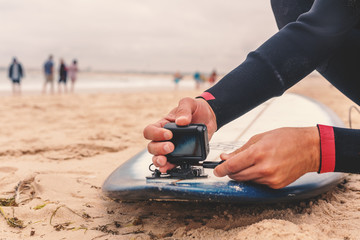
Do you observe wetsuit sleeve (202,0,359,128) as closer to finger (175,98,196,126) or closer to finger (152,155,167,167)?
finger (175,98,196,126)

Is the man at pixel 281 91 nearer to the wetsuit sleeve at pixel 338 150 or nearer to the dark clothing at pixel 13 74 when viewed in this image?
the wetsuit sleeve at pixel 338 150

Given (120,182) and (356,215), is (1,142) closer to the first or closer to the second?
(120,182)

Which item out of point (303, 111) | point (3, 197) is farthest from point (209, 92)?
point (303, 111)

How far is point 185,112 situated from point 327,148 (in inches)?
16.6

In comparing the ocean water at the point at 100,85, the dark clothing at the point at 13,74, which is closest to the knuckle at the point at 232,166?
the dark clothing at the point at 13,74

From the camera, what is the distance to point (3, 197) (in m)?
1.41

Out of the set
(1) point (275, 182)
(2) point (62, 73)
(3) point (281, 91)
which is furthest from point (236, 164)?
(2) point (62, 73)

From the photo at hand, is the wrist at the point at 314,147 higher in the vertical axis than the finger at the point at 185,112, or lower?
lower

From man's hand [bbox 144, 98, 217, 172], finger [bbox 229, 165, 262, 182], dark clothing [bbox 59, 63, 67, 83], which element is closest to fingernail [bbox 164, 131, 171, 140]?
Answer: man's hand [bbox 144, 98, 217, 172]

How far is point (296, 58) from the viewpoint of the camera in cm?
106

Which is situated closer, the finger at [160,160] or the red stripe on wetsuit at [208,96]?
the finger at [160,160]

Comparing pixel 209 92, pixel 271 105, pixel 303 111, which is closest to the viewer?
pixel 209 92

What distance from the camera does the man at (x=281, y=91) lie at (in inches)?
34.5

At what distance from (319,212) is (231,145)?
60 cm
